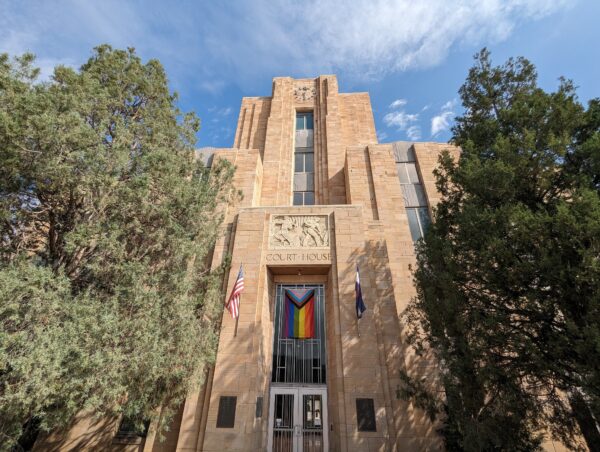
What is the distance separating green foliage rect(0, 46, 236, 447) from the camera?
260 inches

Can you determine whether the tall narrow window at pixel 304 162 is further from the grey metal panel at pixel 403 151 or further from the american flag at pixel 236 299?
the american flag at pixel 236 299

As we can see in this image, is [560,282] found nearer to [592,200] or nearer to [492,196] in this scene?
[592,200]

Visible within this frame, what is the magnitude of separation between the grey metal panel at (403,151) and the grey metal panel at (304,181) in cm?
562

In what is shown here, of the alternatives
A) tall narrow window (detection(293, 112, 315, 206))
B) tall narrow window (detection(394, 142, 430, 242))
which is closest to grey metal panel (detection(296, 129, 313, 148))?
tall narrow window (detection(293, 112, 315, 206))

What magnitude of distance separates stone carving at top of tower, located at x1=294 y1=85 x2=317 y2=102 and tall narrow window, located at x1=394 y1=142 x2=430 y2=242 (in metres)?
9.16

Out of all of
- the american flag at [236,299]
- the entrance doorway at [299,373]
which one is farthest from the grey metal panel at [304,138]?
the american flag at [236,299]

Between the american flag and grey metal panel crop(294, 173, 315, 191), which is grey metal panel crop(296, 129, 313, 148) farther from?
the american flag

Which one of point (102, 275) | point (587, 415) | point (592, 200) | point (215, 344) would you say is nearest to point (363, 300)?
point (215, 344)

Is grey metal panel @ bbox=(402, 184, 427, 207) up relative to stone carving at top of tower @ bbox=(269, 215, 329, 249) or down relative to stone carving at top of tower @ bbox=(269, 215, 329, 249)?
up

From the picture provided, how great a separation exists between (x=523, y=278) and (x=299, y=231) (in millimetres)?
9049

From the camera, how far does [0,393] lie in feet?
21.0

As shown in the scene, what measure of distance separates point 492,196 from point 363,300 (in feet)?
20.3

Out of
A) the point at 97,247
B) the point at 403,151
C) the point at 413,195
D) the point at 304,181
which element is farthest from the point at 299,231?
the point at 403,151

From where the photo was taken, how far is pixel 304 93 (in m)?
24.9
